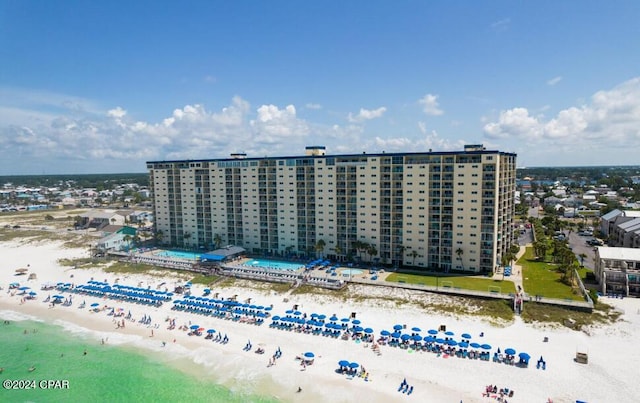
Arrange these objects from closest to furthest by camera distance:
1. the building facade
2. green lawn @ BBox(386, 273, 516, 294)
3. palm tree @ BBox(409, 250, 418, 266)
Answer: the building facade
green lawn @ BBox(386, 273, 516, 294)
palm tree @ BBox(409, 250, 418, 266)

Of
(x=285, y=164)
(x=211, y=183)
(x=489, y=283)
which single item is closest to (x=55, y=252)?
(x=211, y=183)

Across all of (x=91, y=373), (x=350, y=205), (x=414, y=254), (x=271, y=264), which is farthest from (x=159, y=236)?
(x=414, y=254)

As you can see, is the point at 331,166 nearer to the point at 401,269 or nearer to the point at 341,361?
the point at 401,269

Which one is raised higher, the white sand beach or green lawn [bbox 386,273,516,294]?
green lawn [bbox 386,273,516,294]

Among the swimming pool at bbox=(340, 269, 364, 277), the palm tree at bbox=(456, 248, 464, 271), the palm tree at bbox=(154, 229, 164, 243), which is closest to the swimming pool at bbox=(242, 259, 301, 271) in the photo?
the swimming pool at bbox=(340, 269, 364, 277)

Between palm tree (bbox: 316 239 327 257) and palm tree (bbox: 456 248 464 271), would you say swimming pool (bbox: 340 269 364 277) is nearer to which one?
palm tree (bbox: 316 239 327 257)

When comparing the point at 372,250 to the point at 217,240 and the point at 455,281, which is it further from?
the point at 217,240
